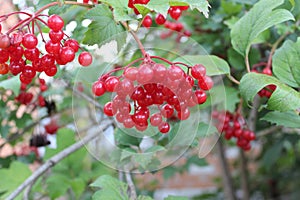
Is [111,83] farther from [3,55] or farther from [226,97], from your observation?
[226,97]

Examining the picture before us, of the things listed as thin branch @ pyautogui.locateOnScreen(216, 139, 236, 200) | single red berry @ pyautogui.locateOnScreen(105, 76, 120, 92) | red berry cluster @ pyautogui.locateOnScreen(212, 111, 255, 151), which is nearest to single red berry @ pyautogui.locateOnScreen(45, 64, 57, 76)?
single red berry @ pyautogui.locateOnScreen(105, 76, 120, 92)

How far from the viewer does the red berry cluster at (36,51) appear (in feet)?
2.46

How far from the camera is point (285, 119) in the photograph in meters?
1.00

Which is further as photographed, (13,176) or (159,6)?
(13,176)

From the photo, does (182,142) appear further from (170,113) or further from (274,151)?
(274,151)

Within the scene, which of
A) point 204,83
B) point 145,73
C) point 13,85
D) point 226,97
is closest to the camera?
point 145,73

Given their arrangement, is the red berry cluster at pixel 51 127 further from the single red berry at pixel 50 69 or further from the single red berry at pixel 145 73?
the single red berry at pixel 145 73

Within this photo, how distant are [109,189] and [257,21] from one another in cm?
50

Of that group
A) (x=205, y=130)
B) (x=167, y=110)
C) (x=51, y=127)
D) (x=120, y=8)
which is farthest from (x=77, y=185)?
(x=120, y=8)

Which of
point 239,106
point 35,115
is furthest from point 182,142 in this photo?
point 35,115

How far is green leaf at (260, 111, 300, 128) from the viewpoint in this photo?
0.97m

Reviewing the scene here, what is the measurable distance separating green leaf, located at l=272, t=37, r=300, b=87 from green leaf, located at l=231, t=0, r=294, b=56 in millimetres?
78

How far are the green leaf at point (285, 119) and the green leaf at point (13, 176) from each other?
777mm

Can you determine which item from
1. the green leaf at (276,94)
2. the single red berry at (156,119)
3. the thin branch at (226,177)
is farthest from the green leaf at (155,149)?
the thin branch at (226,177)
